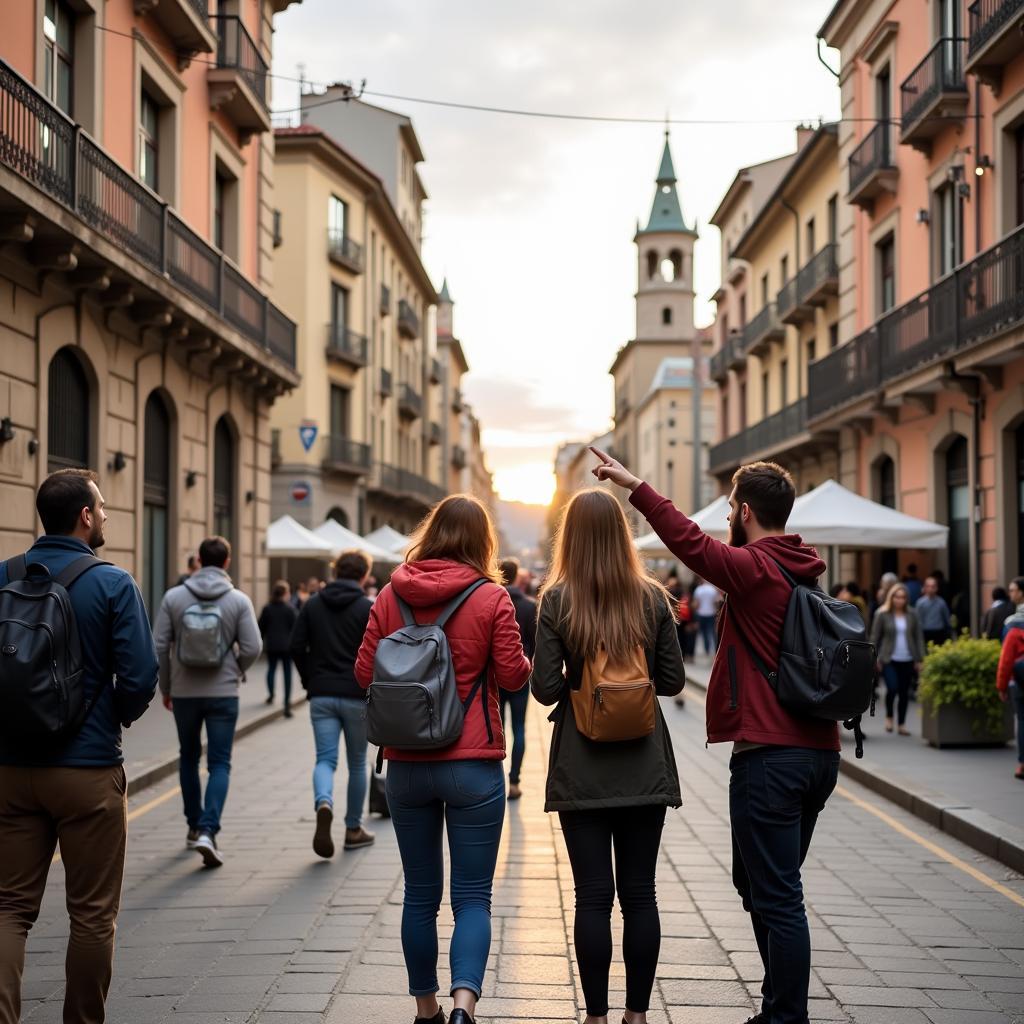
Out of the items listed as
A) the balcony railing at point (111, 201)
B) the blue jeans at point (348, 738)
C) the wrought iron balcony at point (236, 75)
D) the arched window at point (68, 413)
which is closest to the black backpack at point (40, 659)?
the blue jeans at point (348, 738)

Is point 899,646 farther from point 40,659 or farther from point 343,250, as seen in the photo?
point 343,250

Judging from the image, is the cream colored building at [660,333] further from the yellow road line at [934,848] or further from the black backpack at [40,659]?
the black backpack at [40,659]

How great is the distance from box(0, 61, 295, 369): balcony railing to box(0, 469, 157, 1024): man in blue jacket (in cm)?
827

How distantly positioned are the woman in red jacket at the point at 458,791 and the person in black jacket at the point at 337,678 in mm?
3539

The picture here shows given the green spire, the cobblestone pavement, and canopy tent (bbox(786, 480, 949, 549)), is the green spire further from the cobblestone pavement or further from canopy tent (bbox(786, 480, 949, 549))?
the cobblestone pavement

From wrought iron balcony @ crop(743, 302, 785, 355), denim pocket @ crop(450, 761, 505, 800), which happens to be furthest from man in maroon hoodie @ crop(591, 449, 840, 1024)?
wrought iron balcony @ crop(743, 302, 785, 355)

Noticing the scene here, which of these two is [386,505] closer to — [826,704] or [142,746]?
[142,746]

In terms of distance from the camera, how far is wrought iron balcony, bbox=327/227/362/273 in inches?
1490

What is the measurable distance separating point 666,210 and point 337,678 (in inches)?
3124

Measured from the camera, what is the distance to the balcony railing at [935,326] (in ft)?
53.4

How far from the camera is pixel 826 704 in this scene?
164 inches

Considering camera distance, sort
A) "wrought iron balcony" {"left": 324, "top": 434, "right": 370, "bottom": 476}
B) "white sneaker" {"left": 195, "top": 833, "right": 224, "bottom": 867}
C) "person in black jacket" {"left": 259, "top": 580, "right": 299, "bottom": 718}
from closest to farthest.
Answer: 1. "white sneaker" {"left": 195, "top": 833, "right": 224, "bottom": 867}
2. "person in black jacket" {"left": 259, "top": 580, "right": 299, "bottom": 718}
3. "wrought iron balcony" {"left": 324, "top": 434, "right": 370, "bottom": 476}

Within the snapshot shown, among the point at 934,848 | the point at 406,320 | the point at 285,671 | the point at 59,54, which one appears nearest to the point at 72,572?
the point at 934,848

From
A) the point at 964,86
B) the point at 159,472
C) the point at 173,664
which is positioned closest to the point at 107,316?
the point at 159,472
